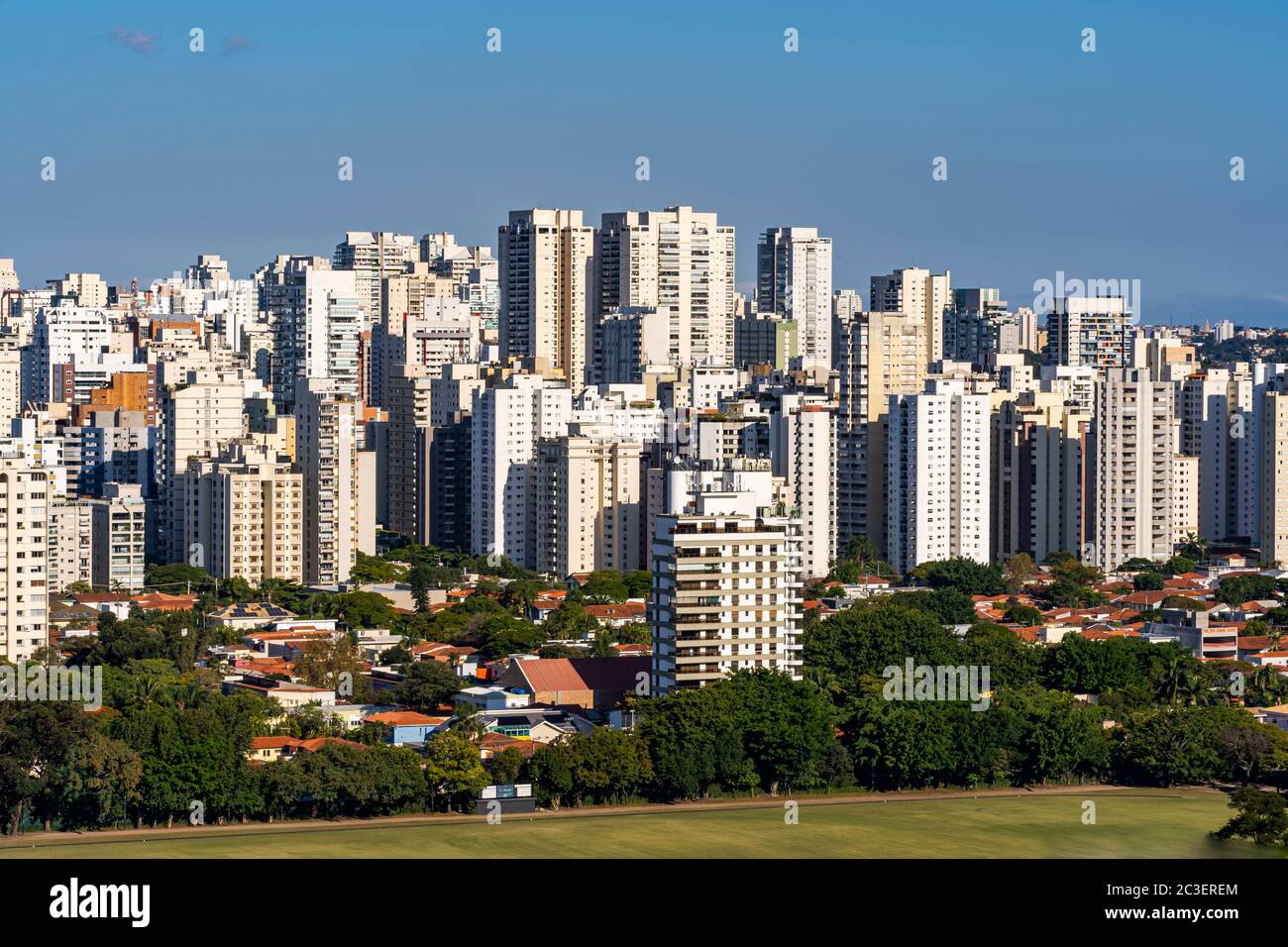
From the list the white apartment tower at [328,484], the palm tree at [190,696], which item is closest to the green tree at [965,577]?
the white apartment tower at [328,484]

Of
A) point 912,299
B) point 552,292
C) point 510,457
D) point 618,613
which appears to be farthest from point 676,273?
point 618,613

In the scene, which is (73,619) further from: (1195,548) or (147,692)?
(1195,548)

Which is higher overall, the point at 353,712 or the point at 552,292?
the point at 552,292

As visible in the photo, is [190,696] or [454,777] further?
[190,696]

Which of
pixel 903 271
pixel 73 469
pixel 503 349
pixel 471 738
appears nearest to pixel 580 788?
pixel 471 738

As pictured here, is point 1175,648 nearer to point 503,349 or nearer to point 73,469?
point 73,469

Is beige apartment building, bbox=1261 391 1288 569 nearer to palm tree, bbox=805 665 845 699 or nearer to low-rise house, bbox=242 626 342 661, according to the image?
low-rise house, bbox=242 626 342 661
